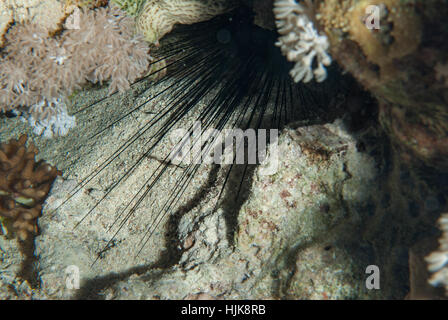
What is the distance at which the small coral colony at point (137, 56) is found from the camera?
1.70 meters

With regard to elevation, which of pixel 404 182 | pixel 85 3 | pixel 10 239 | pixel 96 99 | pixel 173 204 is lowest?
pixel 10 239

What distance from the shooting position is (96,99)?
3826mm

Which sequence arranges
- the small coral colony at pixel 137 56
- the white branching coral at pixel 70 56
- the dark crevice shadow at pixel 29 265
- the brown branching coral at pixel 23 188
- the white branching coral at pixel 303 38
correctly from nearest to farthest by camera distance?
the small coral colony at pixel 137 56 → the white branching coral at pixel 303 38 → the white branching coral at pixel 70 56 → the dark crevice shadow at pixel 29 265 → the brown branching coral at pixel 23 188

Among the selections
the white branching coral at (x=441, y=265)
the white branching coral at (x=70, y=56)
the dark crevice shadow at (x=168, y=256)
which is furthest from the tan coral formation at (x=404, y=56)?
the white branching coral at (x=70, y=56)

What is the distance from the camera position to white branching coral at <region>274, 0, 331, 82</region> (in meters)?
1.82

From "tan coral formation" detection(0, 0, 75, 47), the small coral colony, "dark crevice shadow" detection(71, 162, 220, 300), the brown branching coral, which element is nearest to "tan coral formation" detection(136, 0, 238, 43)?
the small coral colony

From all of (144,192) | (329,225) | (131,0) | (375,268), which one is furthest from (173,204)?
(131,0)

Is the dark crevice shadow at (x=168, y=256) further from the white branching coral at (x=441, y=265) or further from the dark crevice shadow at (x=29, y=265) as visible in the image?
the white branching coral at (x=441, y=265)

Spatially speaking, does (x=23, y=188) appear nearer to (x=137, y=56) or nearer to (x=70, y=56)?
(x=70, y=56)

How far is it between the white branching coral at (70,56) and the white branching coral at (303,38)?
1.55m

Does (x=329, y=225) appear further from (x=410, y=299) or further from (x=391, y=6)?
(x=391, y=6)

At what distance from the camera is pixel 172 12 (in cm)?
294

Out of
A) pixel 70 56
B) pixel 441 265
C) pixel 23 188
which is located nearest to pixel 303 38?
pixel 441 265

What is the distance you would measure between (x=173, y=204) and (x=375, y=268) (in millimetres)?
1874
